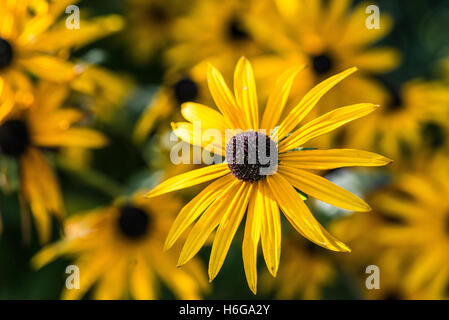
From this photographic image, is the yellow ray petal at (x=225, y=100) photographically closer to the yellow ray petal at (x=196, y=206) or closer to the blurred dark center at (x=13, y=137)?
the yellow ray petal at (x=196, y=206)

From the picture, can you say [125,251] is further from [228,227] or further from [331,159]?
[331,159]

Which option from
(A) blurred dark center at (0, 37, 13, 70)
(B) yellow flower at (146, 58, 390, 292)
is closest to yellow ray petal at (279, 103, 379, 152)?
(B) yellow flower at (146, 58, 390, 292)

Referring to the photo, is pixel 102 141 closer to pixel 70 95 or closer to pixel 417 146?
pixel 70 95

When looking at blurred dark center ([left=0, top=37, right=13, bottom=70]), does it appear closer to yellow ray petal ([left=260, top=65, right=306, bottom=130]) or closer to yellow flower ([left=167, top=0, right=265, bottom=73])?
yellow flower ([left=167, top=0, right=265, bottom=73])

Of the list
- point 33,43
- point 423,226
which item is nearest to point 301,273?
point 423,226

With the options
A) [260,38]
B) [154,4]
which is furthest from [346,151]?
[154,4]
